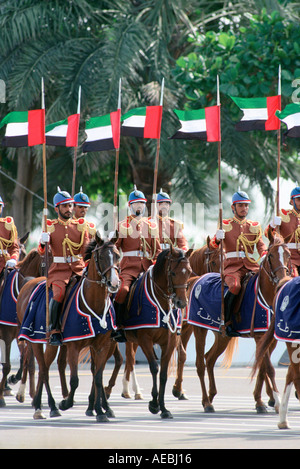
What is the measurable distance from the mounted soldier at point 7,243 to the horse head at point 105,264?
11.8ft

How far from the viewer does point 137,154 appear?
23.8 meters

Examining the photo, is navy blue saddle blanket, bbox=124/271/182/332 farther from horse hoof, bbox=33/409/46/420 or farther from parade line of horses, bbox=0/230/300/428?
horse hoof, bbox=33/409/46/420

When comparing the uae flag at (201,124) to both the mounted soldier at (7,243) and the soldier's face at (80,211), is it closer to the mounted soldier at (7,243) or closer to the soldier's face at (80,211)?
the soldier's face at (80,211)

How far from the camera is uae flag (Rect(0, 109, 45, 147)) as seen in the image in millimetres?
13203

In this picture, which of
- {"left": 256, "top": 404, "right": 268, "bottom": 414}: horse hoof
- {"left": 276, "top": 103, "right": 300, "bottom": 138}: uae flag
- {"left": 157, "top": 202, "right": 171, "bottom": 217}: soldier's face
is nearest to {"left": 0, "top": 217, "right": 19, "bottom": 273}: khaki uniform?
{"left": 157, "top": 202, "right": 171, "bottom": 217}: soldier's face

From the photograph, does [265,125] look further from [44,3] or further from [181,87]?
[44,3]

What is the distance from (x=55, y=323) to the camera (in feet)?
38.9

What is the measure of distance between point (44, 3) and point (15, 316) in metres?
10.5

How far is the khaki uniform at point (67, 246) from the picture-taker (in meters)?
12.3

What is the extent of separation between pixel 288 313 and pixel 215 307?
2794 mm

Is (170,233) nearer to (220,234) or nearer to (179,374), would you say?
(220,234)

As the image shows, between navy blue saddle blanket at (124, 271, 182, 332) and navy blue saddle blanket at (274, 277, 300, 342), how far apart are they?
183cm

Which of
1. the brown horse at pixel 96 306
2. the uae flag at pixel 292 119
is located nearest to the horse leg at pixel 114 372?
the brown horse at pixel 96 306

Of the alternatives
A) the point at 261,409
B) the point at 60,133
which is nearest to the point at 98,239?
the point at 261,409
